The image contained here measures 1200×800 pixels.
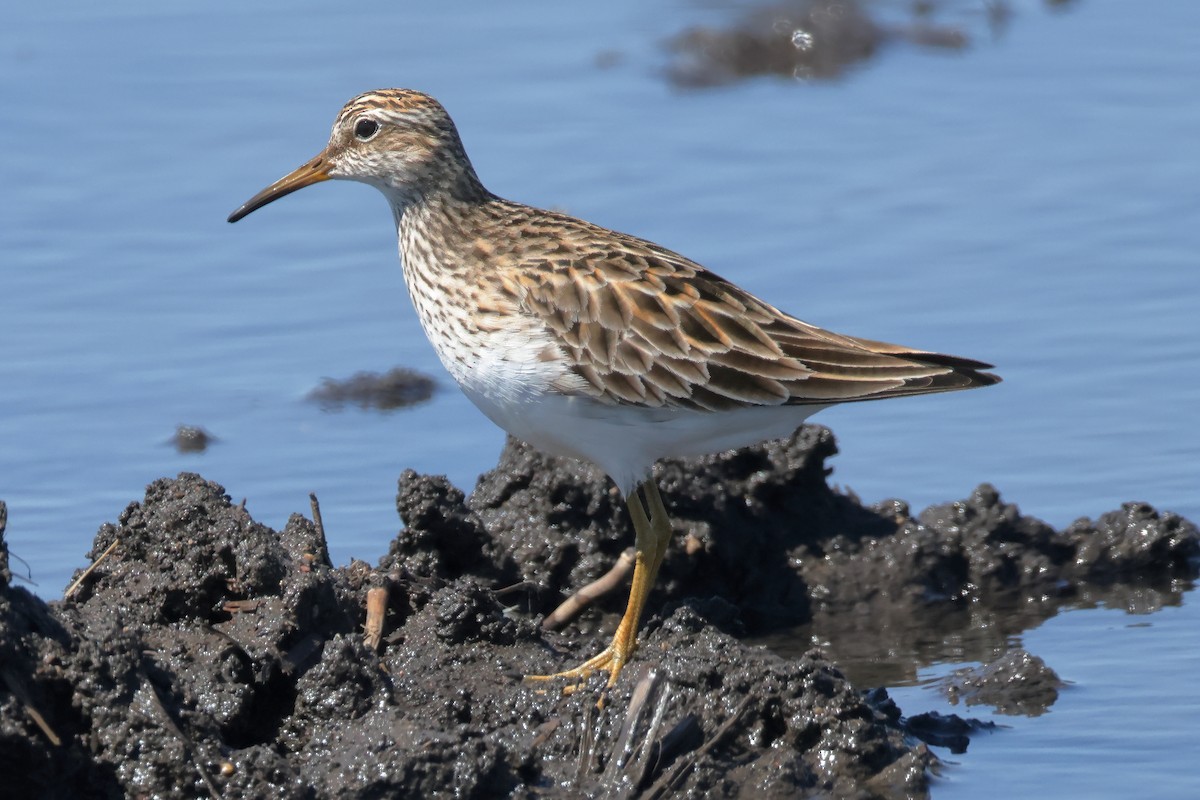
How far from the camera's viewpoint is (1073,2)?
16281 millimetres

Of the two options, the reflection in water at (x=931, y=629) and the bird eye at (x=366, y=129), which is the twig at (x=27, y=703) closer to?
the bird eye at (x=366, y=129)

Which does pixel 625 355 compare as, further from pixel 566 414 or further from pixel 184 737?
pixel 184 737

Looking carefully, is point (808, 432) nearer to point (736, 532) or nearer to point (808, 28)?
point (736, 532)

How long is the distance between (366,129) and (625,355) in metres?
1.64

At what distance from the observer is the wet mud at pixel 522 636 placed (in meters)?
6.29

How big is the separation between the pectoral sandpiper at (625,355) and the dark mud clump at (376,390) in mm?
2559

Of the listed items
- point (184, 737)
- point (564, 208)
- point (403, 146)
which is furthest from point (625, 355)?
point (564, 208)

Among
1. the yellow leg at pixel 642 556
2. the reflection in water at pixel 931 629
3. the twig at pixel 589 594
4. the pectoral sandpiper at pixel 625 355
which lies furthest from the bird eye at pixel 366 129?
the reflection in water at pixel 931 629

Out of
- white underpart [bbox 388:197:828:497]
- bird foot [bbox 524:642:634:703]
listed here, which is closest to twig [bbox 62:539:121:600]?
white underpart [bbox 388:197:828:497]

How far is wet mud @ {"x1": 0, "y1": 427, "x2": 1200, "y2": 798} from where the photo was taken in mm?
6285

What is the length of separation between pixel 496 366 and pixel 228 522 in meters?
1.10

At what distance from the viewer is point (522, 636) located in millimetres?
7363

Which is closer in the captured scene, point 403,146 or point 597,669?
point 597,669

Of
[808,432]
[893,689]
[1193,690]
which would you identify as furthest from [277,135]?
[1193,690]
